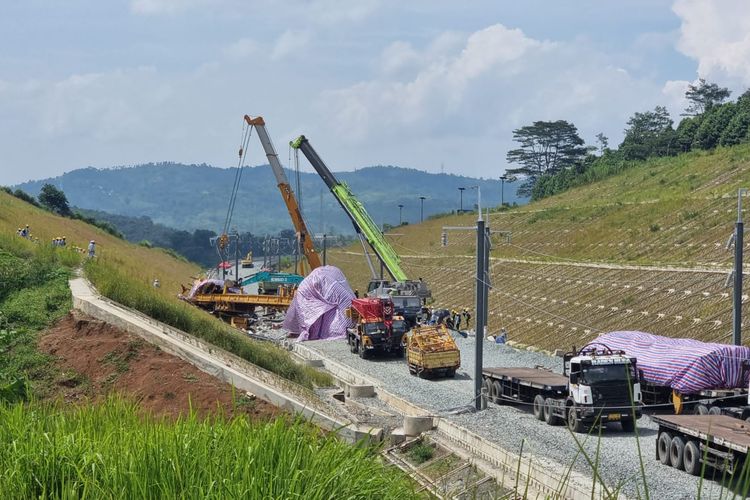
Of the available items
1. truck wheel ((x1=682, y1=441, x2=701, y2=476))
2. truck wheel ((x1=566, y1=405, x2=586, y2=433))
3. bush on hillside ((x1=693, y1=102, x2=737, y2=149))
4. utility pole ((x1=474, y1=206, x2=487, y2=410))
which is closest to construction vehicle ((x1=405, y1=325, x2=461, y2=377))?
utility pole ((x1=474, y1=206, x2=487, y2=410))

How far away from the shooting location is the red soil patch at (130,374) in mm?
17234

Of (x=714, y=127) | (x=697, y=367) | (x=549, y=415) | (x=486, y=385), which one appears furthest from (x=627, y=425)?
(x=714, y=127)

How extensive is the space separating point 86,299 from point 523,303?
34.2 m

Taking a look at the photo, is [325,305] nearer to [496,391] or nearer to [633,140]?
[496,391]

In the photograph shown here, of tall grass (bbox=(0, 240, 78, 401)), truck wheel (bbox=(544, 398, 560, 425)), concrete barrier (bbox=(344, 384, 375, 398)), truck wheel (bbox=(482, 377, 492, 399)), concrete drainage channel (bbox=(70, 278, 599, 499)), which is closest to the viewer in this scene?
concrete drainage channel (bbox=(70, 278, 599, 499))

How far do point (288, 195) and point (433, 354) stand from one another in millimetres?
28660

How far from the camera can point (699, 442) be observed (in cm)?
1703

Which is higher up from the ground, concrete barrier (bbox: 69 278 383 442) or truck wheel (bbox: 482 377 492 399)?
concrete barrier (bbox: 69 278 383 442)

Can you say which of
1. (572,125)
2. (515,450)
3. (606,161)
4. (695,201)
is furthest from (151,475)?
(572,125)

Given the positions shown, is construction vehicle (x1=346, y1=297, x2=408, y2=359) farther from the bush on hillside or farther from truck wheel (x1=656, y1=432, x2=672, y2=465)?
the bush on hillside

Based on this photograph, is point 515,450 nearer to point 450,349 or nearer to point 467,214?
point 450,349

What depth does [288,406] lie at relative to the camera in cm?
1800

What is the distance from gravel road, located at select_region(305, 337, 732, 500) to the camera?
54.6 ft

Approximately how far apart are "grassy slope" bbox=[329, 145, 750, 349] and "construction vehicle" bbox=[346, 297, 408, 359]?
986 centimetres
